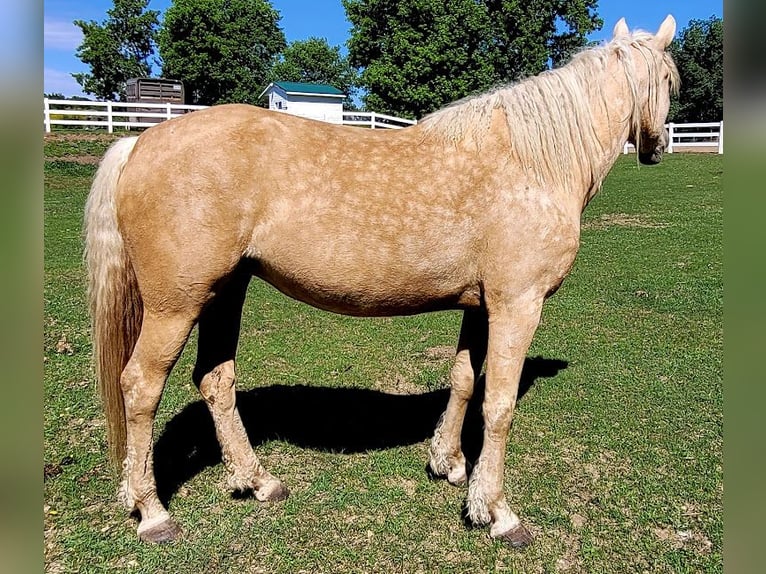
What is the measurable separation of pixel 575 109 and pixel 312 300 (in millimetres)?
1840

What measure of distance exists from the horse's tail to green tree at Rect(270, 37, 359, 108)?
75.2m

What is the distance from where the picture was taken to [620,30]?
3.36m

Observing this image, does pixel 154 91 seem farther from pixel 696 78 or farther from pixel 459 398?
pixel 696 78

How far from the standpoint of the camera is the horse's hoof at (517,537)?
302cm

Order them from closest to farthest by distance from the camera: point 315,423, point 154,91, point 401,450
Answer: point 401,450, point 315,423, point 154,91

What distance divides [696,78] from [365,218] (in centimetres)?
4998

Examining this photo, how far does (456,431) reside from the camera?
3.67m

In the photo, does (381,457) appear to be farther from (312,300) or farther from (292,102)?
(292,102)

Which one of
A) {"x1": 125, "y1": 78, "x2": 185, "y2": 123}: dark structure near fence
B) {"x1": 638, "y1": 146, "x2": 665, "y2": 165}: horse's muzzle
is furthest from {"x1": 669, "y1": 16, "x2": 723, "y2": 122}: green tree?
{"x1": 638, "y1": 146, "x2": 665, "y2": 165}: horse's muzzle

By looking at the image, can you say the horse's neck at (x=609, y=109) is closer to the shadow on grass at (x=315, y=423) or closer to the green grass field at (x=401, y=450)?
the green grass field at (x=401, y=450)

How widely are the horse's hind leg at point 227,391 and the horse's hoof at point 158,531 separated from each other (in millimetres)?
442

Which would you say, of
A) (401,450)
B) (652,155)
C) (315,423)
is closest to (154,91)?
(315,423)

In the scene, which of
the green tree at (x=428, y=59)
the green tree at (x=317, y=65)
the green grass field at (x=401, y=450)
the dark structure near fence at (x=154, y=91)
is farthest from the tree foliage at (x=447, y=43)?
the green grass field at (x=401, y=450)
